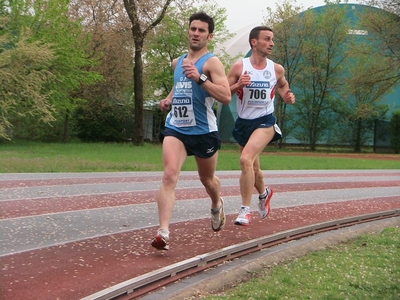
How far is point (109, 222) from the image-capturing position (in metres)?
8.72

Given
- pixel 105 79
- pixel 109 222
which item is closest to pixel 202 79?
pixel 109 222

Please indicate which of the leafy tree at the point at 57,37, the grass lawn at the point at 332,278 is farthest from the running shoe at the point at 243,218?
the leafy tree at the point at 57,37

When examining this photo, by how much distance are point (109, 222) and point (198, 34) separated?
284 centimetres

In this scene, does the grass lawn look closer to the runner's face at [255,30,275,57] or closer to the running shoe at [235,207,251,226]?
the running shoe at [235,207,251,226]

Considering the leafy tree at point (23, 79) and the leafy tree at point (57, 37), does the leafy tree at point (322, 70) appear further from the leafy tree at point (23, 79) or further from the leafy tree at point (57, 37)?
the leafy tree at point (23, 79)

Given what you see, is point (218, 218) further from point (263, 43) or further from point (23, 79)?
point (23, 79)

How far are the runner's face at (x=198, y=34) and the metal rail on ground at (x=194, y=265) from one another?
6.48 ft

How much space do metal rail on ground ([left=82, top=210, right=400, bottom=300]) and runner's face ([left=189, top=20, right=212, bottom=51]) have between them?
1.97 m

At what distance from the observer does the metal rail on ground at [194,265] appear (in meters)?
4.99

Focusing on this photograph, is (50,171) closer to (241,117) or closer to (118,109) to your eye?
(241,117)

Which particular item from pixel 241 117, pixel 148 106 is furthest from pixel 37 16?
pixel 241 117

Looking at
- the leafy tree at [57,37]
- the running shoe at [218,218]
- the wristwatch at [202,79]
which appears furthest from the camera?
the leafy tree at [57,37]

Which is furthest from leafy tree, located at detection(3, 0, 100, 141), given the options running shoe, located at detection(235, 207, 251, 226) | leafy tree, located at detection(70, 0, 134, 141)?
running shoe, located at detection(235, 207, 251, 226)

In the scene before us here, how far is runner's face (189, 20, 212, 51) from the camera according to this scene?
6.99 m
